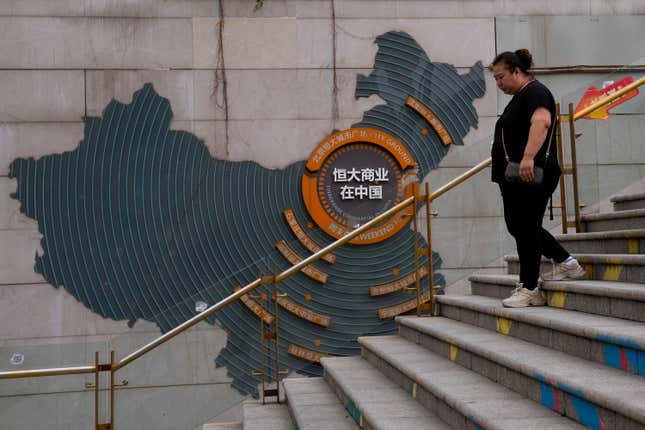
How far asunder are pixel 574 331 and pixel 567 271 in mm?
1075

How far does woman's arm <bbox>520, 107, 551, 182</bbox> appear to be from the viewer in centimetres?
391

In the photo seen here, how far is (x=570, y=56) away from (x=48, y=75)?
5.09 meters

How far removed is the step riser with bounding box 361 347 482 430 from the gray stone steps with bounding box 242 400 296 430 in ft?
2.23

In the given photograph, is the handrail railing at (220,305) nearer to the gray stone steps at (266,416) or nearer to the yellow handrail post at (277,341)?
the yellow handrail post at (277,341)

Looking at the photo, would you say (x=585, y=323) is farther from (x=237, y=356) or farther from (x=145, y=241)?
(x=145, y=241)

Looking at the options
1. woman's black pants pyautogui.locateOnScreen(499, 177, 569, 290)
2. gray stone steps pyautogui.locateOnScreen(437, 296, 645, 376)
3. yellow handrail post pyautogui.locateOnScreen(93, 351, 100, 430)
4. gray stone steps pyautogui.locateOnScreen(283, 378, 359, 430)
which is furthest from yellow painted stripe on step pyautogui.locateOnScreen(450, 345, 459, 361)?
yellow handrail post pyautogui.locateOnScreen(93, 351, 100, 430)

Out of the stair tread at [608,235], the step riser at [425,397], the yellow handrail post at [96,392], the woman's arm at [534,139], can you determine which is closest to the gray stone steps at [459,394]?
the step riser at [425,397]

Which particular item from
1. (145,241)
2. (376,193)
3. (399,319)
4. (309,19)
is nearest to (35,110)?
(145,241)

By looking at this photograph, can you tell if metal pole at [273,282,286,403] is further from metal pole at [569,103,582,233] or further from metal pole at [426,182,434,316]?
metal pole at [569,103,582,233]

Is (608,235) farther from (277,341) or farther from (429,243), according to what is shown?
(277,341)

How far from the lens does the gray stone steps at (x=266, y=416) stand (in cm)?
485

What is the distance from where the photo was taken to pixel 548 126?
3.95 m

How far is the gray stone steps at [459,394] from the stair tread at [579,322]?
0.35m

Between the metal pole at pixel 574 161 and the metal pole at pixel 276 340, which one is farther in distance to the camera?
the metal pole at pixel 276 340
